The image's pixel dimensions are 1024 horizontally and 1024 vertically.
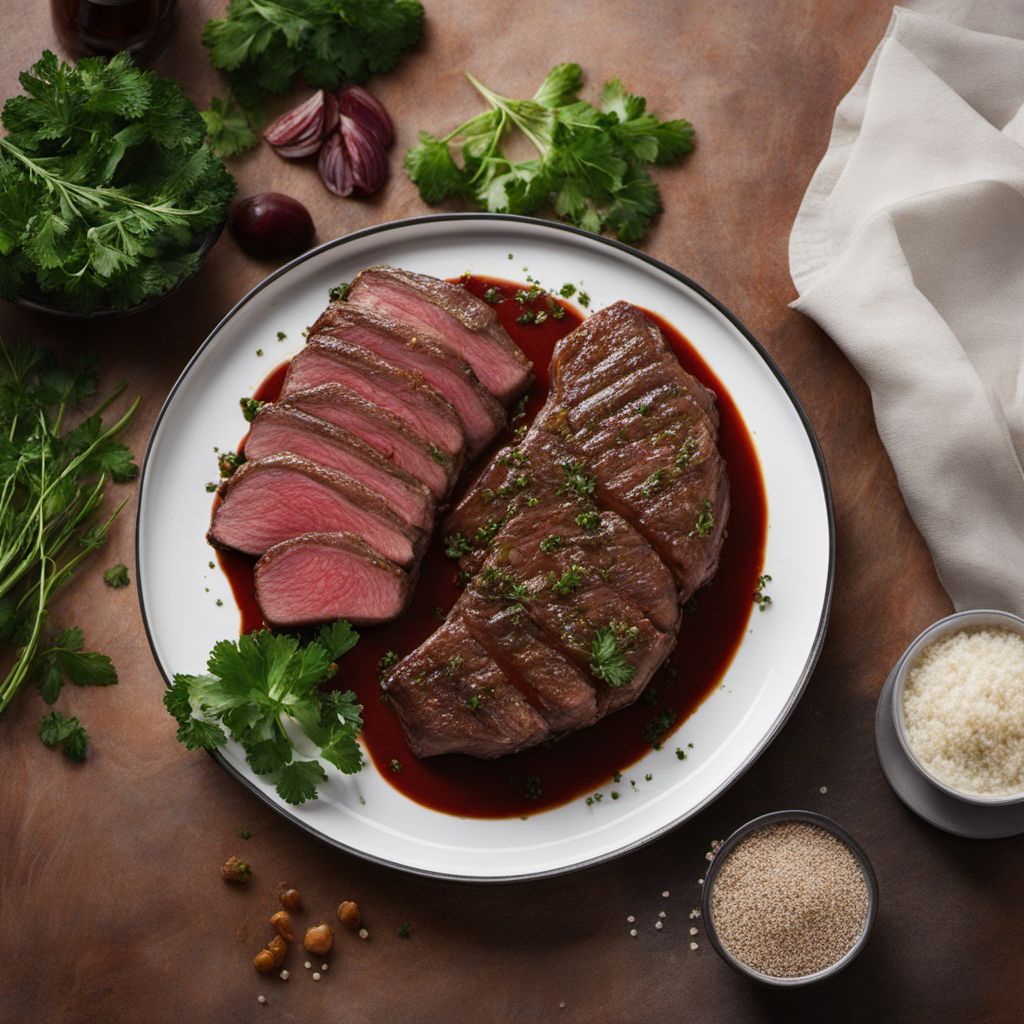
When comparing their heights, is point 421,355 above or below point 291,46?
below

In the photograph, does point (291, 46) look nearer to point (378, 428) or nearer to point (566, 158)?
point (566, 158)

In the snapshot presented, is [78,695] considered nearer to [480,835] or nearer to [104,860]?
[104,860]

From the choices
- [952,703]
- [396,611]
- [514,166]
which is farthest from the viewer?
[514,166]

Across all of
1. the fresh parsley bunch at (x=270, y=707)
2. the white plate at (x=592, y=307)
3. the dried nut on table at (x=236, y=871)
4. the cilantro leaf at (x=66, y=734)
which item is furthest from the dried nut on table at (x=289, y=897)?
the cilantro leaf at (x=66, y=734)

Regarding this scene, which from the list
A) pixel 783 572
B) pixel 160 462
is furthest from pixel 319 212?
pixel 783 572

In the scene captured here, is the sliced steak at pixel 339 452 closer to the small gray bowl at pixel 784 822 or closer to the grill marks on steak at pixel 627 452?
the grill marks on steak at pixel 627 452

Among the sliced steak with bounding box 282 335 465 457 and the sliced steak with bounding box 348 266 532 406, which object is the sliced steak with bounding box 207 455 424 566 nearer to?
the sliced steak with bounding box 282 335 465 457

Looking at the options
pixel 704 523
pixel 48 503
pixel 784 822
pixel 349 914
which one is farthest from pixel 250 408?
pixel 784 822
